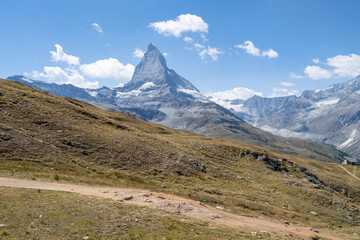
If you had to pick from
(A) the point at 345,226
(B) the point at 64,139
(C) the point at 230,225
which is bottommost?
(A) the point at 345,226

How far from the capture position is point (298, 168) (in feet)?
300

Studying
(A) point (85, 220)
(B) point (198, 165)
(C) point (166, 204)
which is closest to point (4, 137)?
(A) point (85, 220)

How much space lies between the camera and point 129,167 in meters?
49.8

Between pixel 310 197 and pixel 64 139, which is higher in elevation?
pixel 64 139

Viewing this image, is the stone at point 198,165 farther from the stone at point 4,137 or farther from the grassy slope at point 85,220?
the stone at point 4,137

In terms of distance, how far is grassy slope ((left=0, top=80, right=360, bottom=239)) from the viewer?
4012 cm

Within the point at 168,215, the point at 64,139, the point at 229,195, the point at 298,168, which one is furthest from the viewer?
the point at 298,168

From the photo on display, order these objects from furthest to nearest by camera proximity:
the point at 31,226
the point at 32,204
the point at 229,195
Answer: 1. the point at 229,195
2. the point at 32,204
3. the point at 31,226

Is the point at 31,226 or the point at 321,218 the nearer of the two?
the point at 31,226

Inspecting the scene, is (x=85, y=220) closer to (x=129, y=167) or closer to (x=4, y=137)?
(x=129, y=167)

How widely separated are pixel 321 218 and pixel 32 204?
54.5 m

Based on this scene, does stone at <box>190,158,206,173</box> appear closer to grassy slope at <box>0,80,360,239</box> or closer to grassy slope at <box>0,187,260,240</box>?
grassy slope at <box>0,80,360,239</box>

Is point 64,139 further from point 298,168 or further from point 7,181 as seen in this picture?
point 298,168

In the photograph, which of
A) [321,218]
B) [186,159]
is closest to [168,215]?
[186,159]
